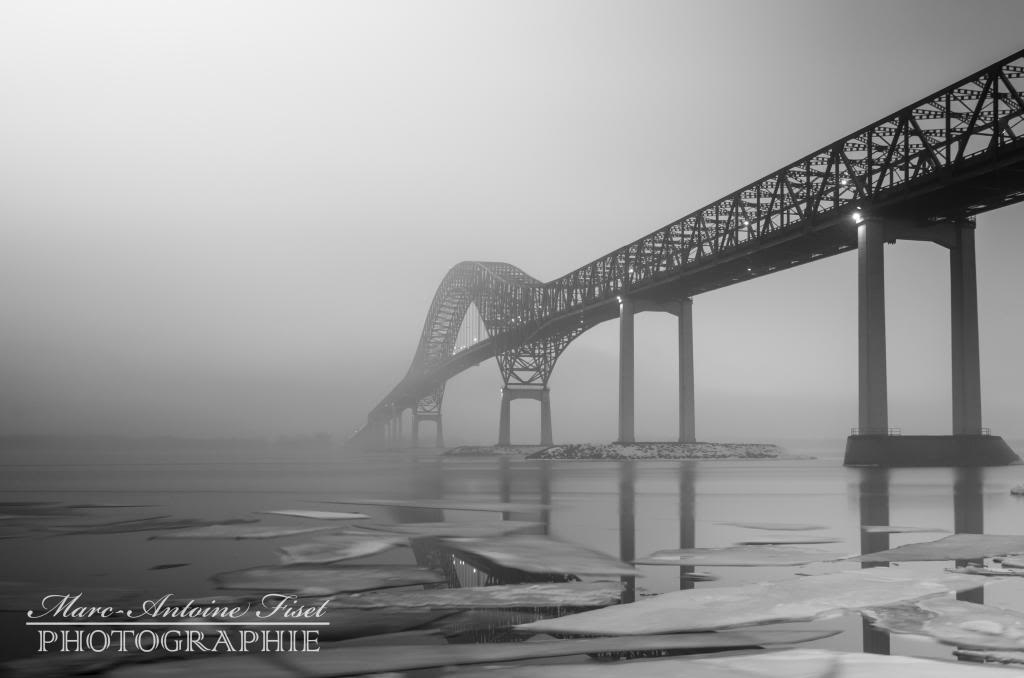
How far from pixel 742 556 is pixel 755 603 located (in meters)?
2.29

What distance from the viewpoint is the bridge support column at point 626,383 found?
63031 mm

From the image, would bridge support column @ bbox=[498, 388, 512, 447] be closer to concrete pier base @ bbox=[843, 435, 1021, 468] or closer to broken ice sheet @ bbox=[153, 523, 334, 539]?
concrete pier base @ bbox=[843, 435, 1021, 468]

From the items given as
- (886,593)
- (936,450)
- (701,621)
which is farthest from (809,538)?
(936,450)

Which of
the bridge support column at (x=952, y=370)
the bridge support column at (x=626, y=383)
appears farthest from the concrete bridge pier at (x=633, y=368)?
the bridge support column at (x=952, y=370)

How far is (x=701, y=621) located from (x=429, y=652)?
4.64ft


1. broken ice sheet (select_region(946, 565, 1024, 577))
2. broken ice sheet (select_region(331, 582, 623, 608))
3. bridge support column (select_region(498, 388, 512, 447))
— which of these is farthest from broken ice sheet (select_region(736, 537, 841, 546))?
bridge support column (select_region(498, 388, 512, 447))

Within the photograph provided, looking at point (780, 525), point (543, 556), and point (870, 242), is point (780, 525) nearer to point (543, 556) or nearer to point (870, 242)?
point (543, 556)

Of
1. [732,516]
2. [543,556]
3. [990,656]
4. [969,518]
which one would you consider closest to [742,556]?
[543,556]

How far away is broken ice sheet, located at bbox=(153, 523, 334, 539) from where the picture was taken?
8.54m

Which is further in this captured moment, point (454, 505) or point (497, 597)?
point (454, 505)

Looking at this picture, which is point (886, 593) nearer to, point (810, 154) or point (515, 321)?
point (810, 154)

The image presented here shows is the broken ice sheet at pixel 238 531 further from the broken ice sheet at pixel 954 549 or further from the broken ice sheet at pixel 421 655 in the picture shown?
the broken ice sheet at pixel 954 549

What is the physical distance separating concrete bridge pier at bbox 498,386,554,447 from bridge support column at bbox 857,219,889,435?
54503 millimetres

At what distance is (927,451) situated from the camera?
1341 inches
